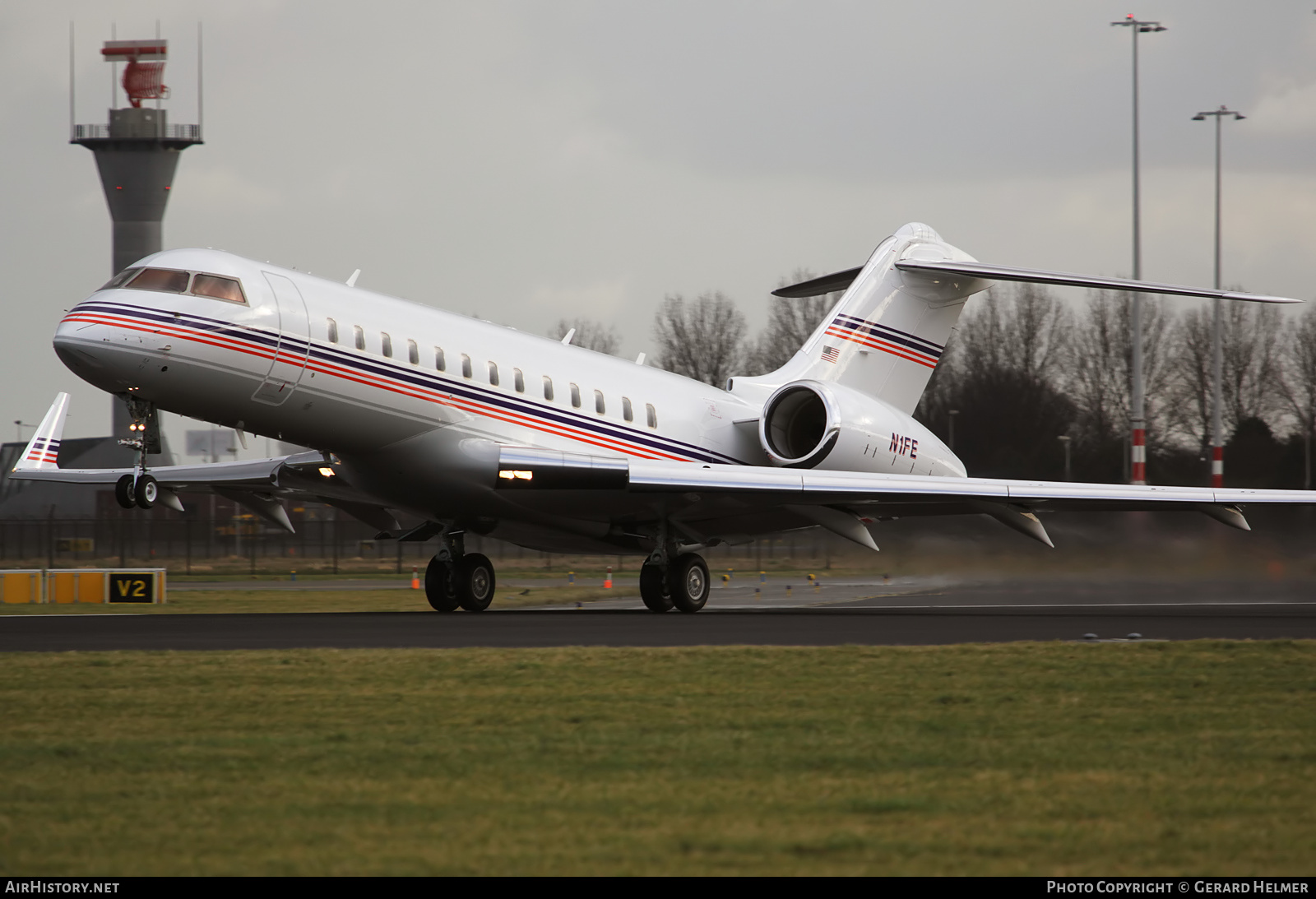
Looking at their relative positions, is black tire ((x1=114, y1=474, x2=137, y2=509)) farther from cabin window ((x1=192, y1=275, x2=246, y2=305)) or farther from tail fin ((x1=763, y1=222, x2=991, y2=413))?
tail fin ((x1=763, y1=222, x2=991, y2=413))

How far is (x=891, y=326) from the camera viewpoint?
24.3 metres

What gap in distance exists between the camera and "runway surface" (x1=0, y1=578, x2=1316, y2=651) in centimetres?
1452

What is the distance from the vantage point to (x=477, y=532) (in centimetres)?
2106

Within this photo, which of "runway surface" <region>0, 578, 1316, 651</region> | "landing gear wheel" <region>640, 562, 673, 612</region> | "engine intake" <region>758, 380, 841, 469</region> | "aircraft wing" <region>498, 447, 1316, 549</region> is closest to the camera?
"runway surface" <region>0, 578, 1316, 651</region>

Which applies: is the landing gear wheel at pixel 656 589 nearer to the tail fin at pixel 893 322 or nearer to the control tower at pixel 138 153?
the tail fin at pixel 893 322

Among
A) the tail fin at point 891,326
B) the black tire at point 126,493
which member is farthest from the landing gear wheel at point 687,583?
the black tire at point 126,493

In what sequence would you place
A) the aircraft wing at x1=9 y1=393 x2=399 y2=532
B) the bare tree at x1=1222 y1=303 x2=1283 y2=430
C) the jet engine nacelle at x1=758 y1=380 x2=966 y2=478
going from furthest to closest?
the bare tree at x1=1222 y1=303 x2=1283 y2=430, the jet engine nacelle at x1=758 y1=380 x2=966 y2=478, the aircraft wing at x1=9 y1=393 x2=399 y2=532

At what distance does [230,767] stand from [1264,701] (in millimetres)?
6536

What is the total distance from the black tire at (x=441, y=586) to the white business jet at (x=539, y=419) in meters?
0.02

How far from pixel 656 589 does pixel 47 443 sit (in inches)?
497

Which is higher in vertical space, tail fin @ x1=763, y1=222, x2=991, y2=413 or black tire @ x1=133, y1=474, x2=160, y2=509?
tail fin @ x1=763, y1=222, x2=991, y2=413

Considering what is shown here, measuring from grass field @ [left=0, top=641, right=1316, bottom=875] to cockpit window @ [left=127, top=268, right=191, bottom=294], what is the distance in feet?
21.6

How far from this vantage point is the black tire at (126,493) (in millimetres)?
16672

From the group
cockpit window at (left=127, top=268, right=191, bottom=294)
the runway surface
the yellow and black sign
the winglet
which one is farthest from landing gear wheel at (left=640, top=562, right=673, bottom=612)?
the winglet
